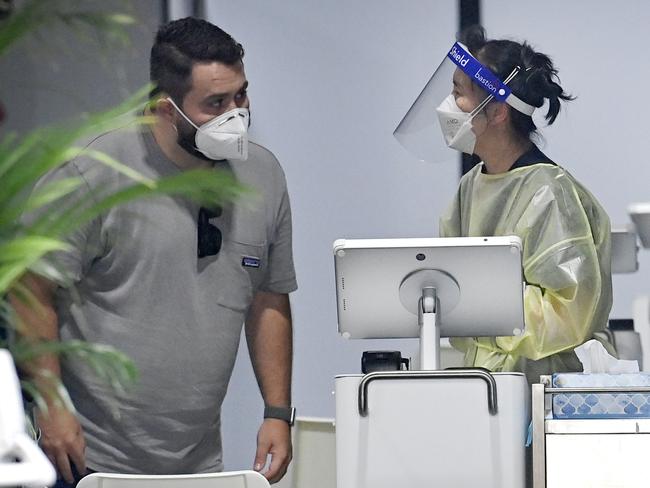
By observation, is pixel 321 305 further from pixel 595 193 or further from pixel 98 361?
pixel 98 361

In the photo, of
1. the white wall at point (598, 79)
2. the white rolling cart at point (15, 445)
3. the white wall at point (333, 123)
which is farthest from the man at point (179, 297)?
the white rolling cart at point (15, 445)

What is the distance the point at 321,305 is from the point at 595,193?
915 mm

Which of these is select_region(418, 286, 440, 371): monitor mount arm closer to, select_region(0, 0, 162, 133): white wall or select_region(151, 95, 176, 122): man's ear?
select_region(151, 95, 176, 122): man's ear

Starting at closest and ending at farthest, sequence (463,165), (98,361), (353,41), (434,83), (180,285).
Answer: (98,361)
(180,285)
(434,83)
(463,165)
(353,41)

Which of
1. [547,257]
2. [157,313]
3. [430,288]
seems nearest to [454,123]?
A: [547,257]

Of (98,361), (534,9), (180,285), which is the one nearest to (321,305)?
(180,285)

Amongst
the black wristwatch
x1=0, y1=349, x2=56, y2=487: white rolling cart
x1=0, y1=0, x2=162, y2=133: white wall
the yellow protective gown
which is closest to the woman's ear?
the yellow protective gown

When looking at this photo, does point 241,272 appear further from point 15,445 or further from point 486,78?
point 15,445

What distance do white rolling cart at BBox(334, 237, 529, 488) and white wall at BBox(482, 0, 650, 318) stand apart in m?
1.16

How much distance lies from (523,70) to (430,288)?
45.1 inches

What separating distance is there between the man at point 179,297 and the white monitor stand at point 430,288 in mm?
546

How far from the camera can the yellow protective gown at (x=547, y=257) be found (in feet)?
10.6

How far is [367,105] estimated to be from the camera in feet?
13.5

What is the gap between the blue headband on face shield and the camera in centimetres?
350
